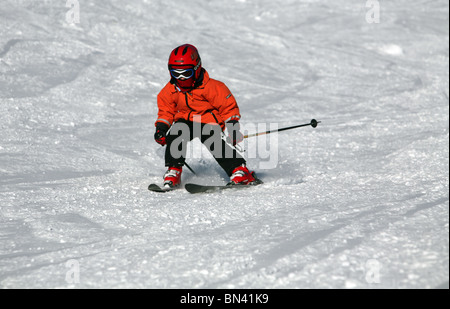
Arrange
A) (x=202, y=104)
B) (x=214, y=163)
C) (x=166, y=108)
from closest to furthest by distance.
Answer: (x=202, y=104), (x=166, y=108), (x=214, y=163)

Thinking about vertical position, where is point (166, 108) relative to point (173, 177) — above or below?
above

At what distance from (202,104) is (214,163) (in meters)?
1.10

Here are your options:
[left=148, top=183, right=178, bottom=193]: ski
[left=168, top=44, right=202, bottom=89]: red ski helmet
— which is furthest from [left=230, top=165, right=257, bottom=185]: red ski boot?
[left=168, top=44, right=202, bottom=89]: red ski helmet

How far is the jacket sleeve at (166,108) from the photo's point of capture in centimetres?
532

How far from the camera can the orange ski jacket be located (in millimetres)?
5191

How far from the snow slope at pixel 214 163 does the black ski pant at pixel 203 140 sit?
389 millimetres

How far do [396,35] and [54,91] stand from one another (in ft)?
34.1

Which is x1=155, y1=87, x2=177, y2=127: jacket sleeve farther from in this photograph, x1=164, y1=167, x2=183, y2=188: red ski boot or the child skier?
x1=164, y1=167, x2=183, y2=188: red ski boot

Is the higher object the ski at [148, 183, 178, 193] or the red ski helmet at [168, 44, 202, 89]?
the red ski helmet at [168, 44, 202, 89]

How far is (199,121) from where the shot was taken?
5.29m

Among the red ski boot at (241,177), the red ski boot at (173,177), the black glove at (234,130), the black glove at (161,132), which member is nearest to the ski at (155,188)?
the red ski boot at (173,177)

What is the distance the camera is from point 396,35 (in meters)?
14.9

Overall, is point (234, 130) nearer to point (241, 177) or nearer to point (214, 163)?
point (241, 177)

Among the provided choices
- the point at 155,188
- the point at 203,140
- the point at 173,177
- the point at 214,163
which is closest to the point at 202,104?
the point at 203,140
